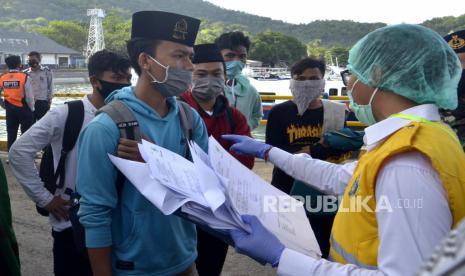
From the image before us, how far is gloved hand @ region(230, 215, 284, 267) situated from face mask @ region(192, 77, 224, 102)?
178 cm

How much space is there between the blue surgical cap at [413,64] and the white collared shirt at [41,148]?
174 centimetres

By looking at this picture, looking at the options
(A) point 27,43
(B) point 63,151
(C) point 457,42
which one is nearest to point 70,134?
(B) point 63,151

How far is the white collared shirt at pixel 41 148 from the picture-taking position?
8.20 feet

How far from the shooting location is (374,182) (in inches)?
47.8

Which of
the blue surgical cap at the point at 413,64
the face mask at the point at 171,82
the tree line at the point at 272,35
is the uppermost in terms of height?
the blue surgical cap at the point at 413,64

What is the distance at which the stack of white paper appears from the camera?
4.15ft

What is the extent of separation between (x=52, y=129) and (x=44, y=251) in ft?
6.98

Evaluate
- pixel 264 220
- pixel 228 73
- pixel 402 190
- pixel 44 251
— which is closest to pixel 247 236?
pixel 264 220

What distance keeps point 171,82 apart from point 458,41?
2.28 metres

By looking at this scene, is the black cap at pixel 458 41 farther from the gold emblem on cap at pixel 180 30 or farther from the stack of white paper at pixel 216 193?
the stack of white paper at pixel 216 193

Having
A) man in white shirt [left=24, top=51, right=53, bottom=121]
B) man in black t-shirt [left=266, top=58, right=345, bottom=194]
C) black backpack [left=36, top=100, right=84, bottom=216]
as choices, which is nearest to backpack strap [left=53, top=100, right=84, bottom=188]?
black backpack [left=36, top=100, right=84, bottom=216]

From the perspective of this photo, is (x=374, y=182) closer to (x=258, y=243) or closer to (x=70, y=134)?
(x=258, y=243)

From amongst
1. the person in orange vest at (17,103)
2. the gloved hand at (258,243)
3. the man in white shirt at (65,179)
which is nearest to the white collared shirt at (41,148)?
the man in white shirt at (65,179)

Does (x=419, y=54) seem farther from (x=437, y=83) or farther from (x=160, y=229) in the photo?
(x=160, y=229)
